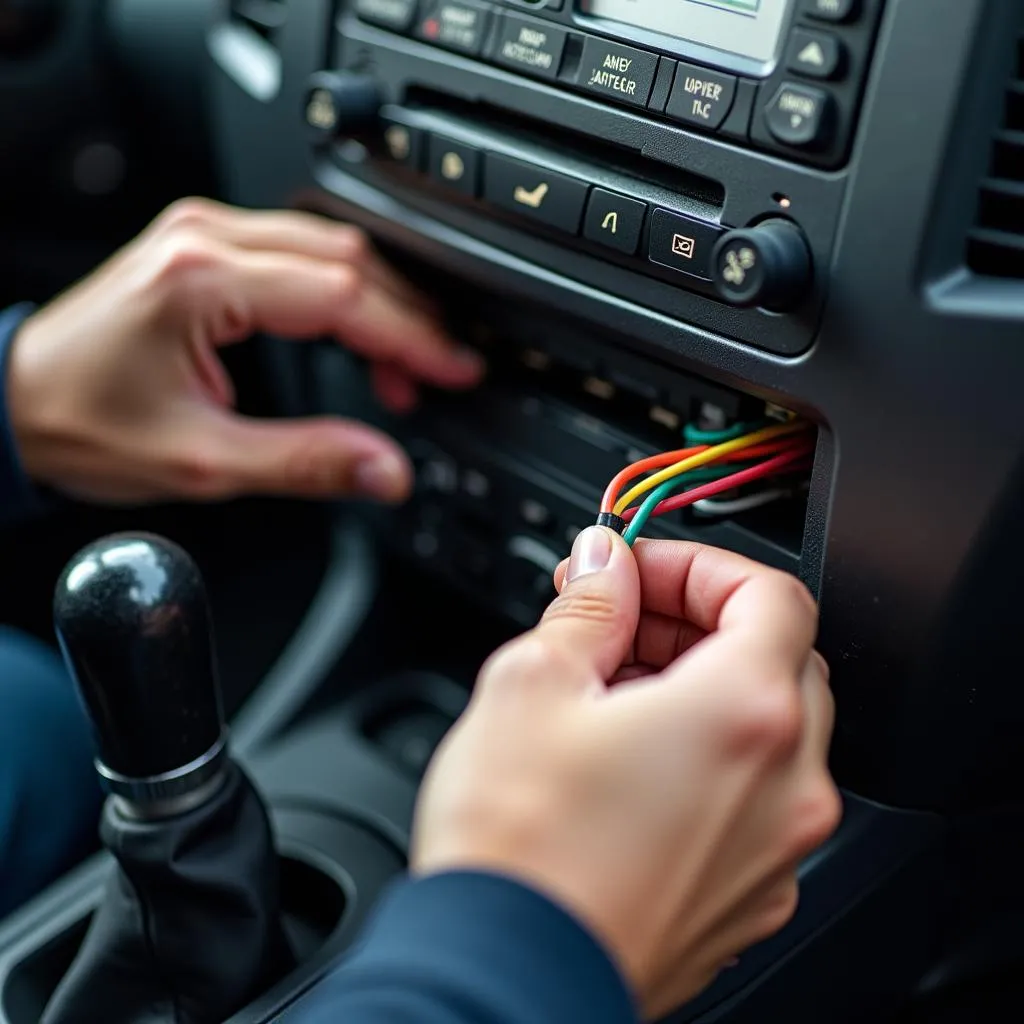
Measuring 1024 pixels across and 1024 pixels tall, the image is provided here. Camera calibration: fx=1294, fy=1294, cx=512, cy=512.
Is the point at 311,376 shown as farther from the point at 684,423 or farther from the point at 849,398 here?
the point at 849,398

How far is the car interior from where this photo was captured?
0.54 m

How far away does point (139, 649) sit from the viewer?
1.95ft

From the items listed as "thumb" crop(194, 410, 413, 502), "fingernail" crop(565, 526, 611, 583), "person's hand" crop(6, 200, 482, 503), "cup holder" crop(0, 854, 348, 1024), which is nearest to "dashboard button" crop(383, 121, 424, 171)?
"person's hand" crop(6, 200, 482, 503)

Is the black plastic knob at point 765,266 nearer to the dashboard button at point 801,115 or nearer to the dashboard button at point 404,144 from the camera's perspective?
the dashboard button at point 801,115

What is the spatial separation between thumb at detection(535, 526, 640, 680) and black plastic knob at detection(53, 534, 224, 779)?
0.64ft

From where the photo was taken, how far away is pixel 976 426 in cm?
53

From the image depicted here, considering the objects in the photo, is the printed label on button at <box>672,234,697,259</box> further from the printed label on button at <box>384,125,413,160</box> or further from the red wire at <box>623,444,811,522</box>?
the printed label on button at <box>384,125,413,160</box>

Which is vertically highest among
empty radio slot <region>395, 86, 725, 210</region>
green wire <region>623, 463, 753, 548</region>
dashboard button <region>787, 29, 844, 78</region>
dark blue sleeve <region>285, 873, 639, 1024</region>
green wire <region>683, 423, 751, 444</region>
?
dashboard button <region>787, 29, 844, 78</region>

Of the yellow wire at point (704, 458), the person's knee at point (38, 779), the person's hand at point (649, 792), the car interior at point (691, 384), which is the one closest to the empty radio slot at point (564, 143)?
the car interior at point (691, 384)

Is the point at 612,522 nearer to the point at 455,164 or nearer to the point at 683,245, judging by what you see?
the point at 683,245

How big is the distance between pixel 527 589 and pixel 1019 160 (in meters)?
A: 0.42

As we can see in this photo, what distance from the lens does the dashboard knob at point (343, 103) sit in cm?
78

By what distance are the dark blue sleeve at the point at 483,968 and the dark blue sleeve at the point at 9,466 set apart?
63 cm

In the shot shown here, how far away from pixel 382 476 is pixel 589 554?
0.39m
